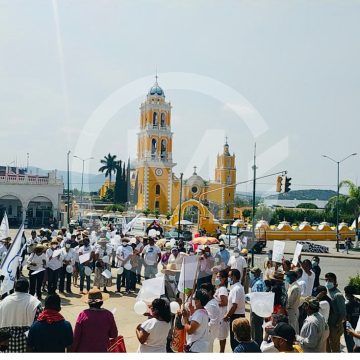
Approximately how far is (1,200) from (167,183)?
26754 mm

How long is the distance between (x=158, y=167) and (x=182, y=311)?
209 ft

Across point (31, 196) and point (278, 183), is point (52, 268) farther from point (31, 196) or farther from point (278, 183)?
point (31, 196)

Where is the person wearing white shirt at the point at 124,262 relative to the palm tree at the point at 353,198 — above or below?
below

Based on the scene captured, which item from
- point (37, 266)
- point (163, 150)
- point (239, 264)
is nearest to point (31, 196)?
point (163, 150)

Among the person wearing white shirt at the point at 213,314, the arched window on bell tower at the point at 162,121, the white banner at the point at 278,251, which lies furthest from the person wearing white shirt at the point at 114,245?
the arched window on bell tower at the point at 162,121

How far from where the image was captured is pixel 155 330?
5359 mm

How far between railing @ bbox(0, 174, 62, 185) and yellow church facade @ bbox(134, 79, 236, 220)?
22.2 meters

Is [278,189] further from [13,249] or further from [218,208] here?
[218,208]

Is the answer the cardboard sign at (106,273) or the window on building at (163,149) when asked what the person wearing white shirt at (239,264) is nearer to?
the cardboard sign at (106,273)

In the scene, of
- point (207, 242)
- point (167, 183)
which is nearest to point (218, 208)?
point (167, 183)

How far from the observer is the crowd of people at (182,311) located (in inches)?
202

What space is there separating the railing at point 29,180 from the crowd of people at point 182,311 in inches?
1346

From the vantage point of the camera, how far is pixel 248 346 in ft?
16.0

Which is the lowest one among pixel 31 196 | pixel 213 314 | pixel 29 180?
pixel 213 314
